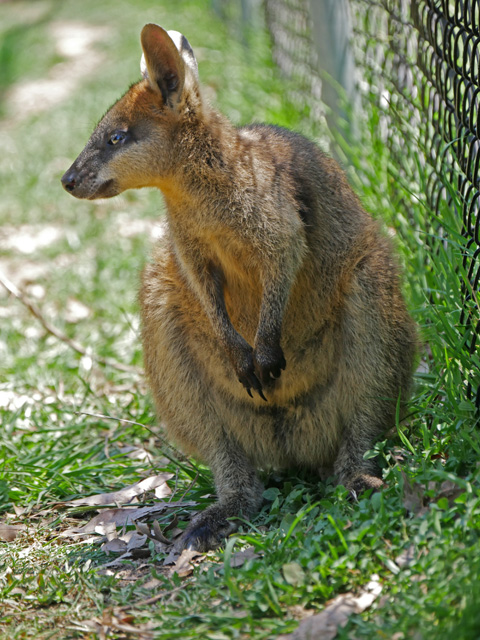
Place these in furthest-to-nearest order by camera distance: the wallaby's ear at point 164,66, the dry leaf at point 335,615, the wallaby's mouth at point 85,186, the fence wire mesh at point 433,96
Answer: the wallaby's mouth at point 85,186, the wallaby's ear at point 164,66, the fence wire mesh at point 433,96, the dry leaf at point 335,615

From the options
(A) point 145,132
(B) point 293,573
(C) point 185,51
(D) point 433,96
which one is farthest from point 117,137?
(B) point 293,573

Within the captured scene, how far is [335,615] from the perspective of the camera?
8.20ft

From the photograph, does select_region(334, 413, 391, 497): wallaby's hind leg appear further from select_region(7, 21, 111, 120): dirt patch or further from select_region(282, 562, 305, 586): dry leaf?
select_region(7, 21, 111, 120): dirt patch

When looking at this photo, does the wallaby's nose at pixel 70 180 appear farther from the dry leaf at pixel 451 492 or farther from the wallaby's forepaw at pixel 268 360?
the dry leaf at pixel 451 492

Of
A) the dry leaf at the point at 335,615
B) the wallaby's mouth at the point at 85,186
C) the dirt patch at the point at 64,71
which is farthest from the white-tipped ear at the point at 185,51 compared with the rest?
the dirt patch at the point at 64,71

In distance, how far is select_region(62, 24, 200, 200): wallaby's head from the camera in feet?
11.6

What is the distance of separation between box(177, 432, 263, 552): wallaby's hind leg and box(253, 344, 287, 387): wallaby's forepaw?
469 mm

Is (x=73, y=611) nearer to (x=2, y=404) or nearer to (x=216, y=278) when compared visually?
(x=216, y=278)

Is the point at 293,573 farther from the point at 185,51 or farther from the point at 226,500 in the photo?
the point at 185,51

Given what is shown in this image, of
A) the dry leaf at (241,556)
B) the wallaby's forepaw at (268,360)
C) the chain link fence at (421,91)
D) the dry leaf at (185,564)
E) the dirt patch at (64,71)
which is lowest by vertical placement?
the dirt patch at (64,71)

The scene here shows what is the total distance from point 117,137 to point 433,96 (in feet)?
5.72

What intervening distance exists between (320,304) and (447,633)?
5.53ft

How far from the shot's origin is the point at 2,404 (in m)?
5.11

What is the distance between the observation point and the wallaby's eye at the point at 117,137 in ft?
11.9
